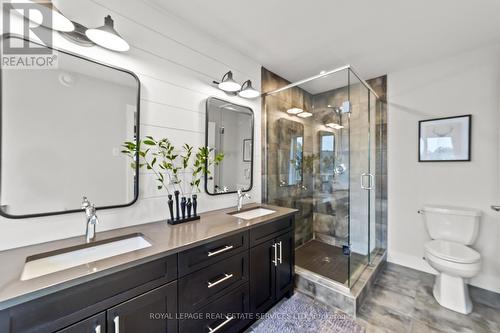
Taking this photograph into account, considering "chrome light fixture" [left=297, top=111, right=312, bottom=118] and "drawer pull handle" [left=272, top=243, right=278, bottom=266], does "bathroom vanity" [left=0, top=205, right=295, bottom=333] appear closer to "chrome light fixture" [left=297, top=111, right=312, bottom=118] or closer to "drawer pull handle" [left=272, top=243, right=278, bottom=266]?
"drawer pull handle" [left=272, top=243, right=278, bottom=266]

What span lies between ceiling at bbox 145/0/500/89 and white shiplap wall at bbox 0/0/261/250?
171 millimetres

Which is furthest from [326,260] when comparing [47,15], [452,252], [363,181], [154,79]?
[47,15]

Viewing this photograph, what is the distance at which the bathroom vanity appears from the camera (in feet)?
2.54

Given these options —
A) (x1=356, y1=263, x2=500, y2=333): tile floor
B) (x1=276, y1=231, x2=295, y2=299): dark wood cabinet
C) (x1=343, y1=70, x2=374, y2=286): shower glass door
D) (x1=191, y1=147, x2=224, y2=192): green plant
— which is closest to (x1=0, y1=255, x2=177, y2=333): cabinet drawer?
(x1=191, y1=147, x2=224, y2=192): green plant

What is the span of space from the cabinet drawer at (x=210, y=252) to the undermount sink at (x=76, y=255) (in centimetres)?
23

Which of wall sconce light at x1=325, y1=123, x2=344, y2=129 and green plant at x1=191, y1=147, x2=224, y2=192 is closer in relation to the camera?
green plant at x1=191, y1=147, x2=224, y2=192

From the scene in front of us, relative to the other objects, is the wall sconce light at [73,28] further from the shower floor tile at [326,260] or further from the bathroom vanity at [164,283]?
the shower floor tile at [326,260]

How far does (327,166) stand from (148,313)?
266cm

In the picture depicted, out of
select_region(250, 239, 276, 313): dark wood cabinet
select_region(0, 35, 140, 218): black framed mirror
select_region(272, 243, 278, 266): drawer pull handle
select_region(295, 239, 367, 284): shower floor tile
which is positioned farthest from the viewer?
select_region(295, 239, 367, 284): shower floor tile

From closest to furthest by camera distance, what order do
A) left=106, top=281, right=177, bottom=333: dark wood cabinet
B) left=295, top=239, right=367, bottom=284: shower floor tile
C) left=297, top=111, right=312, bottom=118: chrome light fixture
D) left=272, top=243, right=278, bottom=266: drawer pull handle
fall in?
left=106, top=281, right=177, bottom=333: dark wood cabinet, left=272, top=243, right=278, bottom=266: drawer pull handle, left=295, top=239, right=367, bottom=284: shower floor tile, left=297, top=111, right=312, bottom=118: chrome light fixture

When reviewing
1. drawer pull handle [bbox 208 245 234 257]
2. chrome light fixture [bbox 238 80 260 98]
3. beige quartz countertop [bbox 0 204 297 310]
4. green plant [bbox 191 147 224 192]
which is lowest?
drawer pull handle [bbox 208 245 234 257]

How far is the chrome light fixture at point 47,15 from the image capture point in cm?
110

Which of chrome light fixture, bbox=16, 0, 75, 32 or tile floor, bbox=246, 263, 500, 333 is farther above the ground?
chrome light fixture, bbox=16, 0, 75, 32

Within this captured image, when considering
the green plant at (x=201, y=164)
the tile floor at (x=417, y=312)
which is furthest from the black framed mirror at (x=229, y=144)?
the tile floor at (x=417, y=312)
